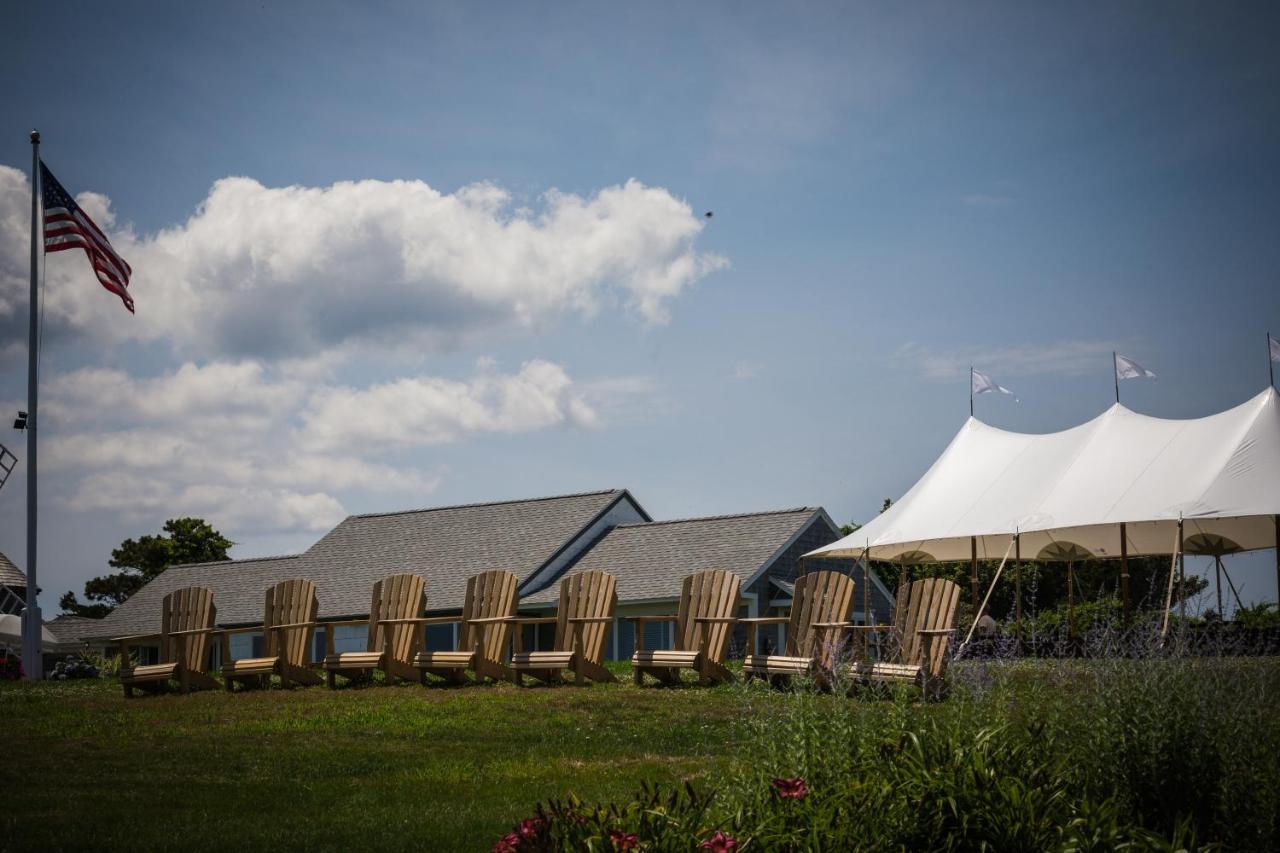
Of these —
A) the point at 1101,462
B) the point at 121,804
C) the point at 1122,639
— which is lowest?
the point at 121,804

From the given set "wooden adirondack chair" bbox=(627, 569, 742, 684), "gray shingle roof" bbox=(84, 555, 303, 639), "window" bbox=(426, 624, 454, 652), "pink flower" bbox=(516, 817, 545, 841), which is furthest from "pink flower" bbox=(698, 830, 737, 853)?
"gray shingle roof" bbox=(84, 555, 303, 639)

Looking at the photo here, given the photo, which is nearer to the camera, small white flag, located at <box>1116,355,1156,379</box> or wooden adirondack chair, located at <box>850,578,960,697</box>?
wooden adirondack chair, located at <box>850,578,960,697</box>

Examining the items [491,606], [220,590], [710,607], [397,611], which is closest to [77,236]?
[397,611]

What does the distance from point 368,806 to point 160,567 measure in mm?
41684

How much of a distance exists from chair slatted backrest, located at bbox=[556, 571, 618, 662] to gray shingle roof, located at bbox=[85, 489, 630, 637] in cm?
1372

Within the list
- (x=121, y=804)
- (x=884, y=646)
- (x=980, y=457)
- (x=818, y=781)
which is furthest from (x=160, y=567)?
(x=818, y=781)

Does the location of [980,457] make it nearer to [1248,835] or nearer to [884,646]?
[884,646]

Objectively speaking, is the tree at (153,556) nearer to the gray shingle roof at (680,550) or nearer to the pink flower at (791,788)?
the gray shingle roof at (680,550)

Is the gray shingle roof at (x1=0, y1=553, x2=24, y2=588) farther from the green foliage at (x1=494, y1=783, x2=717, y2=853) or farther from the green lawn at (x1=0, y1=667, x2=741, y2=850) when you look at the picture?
the green foliage at (x1=494, y1=783, x2=717, y2=853)

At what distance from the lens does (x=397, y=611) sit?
13.8 m

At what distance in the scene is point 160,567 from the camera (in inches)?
1785

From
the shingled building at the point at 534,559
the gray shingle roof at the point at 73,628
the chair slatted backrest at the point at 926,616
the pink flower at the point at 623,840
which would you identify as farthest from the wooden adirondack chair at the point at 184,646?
the gray shingle roof at the point at 73,628

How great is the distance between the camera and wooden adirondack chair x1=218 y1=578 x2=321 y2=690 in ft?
45.3

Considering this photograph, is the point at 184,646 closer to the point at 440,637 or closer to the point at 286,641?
the point at 286,641
